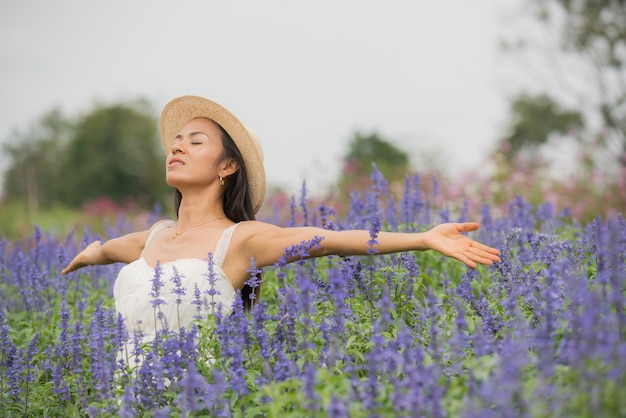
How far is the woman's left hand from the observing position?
343 cm

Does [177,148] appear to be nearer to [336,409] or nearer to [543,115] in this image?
[336,409]

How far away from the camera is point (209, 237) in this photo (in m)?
4.23

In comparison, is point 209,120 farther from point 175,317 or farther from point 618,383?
point 618,383

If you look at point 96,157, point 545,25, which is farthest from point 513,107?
point 96,157

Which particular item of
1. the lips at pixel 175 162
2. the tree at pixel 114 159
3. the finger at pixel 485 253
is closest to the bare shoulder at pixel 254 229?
the lips at pixel 175 162

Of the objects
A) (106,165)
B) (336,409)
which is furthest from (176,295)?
(106,165)

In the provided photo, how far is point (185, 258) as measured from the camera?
4.15 meters

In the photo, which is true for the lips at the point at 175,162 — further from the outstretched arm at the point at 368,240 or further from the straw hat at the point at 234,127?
the outstretched arm at the point at 368,240

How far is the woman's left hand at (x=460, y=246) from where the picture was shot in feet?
11.2

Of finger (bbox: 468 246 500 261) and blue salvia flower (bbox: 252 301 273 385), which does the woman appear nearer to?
finger (bbox: 468 246 500 261)

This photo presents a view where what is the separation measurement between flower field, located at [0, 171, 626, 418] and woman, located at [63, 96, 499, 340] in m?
0.16

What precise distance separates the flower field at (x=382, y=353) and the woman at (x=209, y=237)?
0.52 feet

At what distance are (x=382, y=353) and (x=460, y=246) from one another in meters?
0.83

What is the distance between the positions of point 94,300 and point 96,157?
138 feet
